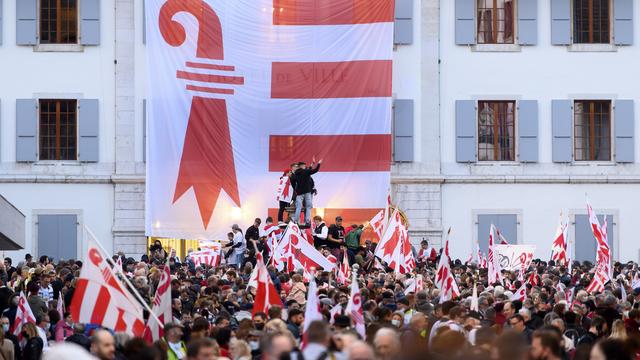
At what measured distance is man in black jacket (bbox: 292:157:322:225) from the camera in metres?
35.6

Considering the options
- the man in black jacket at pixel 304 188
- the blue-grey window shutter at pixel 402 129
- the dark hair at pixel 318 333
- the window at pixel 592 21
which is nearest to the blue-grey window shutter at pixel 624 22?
the window at pixel 592 21

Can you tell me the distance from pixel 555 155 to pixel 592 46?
2976 mm

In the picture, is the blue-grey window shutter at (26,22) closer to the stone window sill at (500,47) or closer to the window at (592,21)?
the stone window sill at (500,47)

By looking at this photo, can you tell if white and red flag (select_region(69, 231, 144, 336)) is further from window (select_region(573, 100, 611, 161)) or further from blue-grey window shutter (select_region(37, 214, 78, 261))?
window (select_region(573, 100, 611, 161))

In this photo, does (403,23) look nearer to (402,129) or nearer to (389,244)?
(402,129)

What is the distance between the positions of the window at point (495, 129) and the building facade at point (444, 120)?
0.04m

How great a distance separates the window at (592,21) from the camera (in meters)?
43.3

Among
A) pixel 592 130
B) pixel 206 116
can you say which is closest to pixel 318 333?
pixel 206 116

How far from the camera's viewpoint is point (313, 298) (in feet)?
52.9

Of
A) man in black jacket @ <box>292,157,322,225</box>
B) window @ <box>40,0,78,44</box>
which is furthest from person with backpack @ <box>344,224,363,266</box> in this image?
window @ <box>40,0,78,44</box>

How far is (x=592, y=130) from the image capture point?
43312mm

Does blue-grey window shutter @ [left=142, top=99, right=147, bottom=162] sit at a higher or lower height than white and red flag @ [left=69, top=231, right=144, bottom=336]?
higher

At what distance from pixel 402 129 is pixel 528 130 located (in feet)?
10.7

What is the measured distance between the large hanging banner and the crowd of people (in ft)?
23.1
